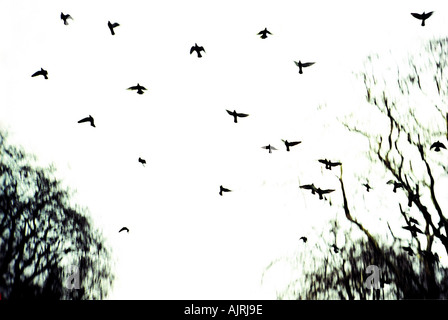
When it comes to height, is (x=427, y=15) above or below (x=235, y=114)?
above

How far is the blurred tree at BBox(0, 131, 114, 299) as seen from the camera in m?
14.6

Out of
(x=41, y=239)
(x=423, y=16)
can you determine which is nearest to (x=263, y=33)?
(x=423, y=16)

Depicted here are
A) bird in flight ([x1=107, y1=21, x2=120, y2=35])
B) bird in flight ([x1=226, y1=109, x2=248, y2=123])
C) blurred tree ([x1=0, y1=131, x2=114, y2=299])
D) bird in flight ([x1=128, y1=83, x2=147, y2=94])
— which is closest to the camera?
bird in flight ([x1=107, y1=21, x2=120, y2=35])

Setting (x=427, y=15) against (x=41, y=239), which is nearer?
(x=427, y=15)

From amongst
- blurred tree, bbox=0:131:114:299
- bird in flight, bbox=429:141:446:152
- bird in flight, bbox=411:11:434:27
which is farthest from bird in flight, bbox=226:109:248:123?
blurred tree, bbox=0:131:114:299

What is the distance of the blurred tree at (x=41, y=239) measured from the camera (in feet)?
47.9

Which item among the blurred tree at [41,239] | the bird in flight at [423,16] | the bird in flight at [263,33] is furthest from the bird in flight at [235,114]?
the blurred tree at [41,239]

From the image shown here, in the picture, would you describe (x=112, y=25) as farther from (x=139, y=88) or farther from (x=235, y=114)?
(x=235, y=114)

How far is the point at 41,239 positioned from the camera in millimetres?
15820

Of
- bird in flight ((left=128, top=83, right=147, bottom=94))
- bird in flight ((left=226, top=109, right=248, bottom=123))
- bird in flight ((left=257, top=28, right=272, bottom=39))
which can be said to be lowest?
bird in flight ((left=226, top=109, right=248, bottom=123))

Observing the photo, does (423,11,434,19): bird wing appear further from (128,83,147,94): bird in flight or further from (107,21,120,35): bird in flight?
(107,21,120,35): bird in flight

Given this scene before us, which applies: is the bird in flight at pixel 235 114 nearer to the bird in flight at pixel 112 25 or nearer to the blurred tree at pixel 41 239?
the bird in flight at pixel 112 25
